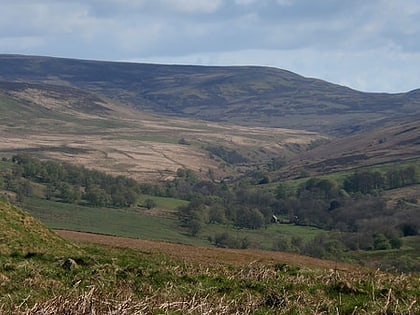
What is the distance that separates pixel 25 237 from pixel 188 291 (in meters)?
16.2

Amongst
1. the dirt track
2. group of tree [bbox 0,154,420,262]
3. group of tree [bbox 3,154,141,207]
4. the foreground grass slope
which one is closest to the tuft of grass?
the foreground grass slope

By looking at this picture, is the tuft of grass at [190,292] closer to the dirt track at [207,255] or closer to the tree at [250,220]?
the dirt track at [207,255]

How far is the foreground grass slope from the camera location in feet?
40.2

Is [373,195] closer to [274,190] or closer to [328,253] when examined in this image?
[274,190]

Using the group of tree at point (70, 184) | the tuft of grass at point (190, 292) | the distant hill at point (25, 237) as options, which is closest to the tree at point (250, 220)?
the group of tree at point (70, 184)

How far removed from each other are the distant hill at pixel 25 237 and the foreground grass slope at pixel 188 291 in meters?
5.03

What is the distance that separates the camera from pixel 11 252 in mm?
26922

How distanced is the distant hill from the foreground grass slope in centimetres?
503

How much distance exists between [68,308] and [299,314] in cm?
511

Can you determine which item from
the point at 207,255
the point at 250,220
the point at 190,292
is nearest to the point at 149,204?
the point at 250,220

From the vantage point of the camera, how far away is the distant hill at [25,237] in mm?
27822

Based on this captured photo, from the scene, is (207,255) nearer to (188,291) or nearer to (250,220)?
(188,291)

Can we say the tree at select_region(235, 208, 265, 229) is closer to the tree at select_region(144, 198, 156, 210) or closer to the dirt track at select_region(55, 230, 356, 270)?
the tree at select_region(144, 198, 156, 210)

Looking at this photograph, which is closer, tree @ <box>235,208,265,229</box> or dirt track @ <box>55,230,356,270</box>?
dirt track @ <box>55,230,356,270</box>
